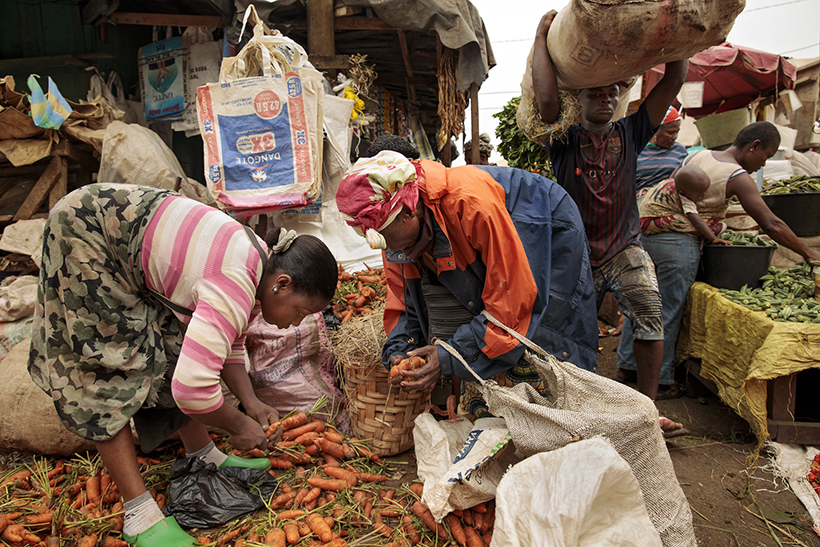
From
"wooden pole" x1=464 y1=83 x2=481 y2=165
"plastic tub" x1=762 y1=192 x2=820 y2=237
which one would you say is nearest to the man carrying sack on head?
"plastic tub" x1=762 y1=192 x2=820 y2=237

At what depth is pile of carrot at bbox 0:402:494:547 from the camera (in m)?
1.75

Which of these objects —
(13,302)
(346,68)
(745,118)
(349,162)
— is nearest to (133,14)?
(346,68)

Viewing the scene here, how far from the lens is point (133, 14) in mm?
4418

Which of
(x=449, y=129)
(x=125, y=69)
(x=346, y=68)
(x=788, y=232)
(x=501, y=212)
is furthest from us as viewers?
(x=449, y=129)

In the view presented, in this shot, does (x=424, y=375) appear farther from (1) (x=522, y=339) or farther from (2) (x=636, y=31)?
(2) (x=636, y=31)

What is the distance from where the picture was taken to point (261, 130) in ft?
11.4

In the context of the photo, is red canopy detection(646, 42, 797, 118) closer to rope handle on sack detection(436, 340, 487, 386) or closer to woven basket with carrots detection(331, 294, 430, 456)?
woven basket with carrots detection(331, 294, 430, 456)

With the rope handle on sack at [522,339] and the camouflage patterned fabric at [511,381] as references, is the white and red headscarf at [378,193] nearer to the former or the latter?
the rope handle on sack at [522,339]

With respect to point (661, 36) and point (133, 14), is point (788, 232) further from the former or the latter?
point (133, 14)

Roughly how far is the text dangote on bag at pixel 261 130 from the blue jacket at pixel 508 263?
1.89 metres

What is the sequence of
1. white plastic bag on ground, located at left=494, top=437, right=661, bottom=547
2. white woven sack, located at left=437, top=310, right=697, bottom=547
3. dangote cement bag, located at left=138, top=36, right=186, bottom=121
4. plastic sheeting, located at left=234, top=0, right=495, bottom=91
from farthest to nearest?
dangote cement bag, located at left=138, top=36, right=186, bottom=121, plastic sheeting, located at left=234, top=0, right=495, bottom=91, white woven sack, located at left=437, top=310, right=697, bottom=547, white plastic bag on ground, located at left=494, top=437, right=661, bottom=547

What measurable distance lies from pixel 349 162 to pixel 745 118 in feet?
20.5

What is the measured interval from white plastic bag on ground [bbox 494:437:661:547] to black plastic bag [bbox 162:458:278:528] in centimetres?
114

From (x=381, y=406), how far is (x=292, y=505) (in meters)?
0.60
